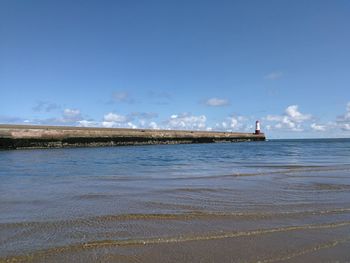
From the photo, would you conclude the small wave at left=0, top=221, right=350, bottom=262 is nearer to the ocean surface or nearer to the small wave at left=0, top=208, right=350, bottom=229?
the ocean surface

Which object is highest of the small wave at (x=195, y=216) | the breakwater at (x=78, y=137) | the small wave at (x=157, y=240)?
the breakwater at (x=78, y=137)

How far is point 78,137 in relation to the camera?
46500 millimetres

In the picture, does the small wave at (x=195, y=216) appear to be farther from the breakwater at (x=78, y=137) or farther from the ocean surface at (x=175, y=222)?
the breakwater at (x=78, y=137)

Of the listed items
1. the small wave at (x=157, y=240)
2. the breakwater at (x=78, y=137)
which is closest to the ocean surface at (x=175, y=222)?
the small wave at (x=157, y=240)

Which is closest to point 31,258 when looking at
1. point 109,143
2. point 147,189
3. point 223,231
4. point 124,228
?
point 124,228

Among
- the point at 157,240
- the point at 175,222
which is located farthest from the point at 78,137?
the point at 157,240

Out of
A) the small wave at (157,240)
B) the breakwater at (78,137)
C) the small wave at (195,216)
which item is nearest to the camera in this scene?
the small wave at (157,240)

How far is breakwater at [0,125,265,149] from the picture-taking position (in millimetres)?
39250

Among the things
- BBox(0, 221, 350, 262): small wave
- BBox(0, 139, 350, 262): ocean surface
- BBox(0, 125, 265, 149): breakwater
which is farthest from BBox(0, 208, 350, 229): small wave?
BBox(0, 125, 265, 149): breakwater

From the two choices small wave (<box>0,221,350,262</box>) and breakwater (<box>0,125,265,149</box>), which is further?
breakwater (<box>0,125,265,149</box>)

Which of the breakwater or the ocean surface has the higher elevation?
the breakwater

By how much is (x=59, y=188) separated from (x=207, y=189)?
161 inches

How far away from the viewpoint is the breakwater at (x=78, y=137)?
129 ft

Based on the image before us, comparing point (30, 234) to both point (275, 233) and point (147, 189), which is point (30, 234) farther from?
point (147, 189)
